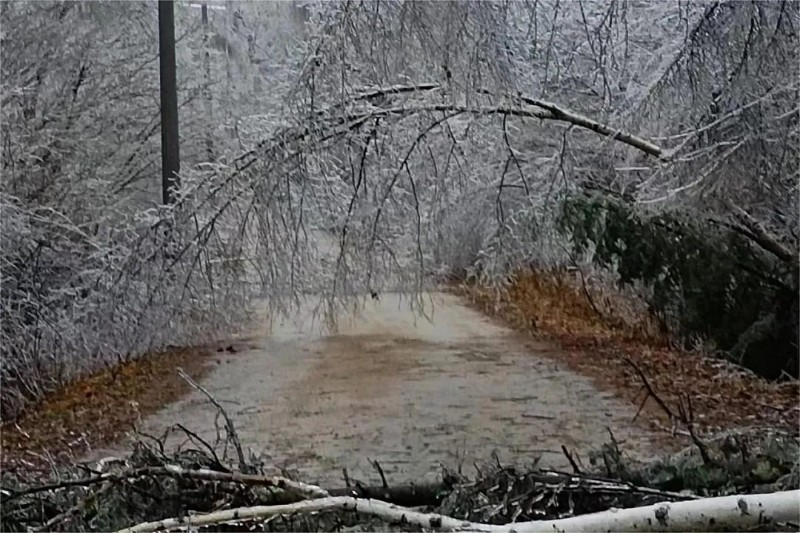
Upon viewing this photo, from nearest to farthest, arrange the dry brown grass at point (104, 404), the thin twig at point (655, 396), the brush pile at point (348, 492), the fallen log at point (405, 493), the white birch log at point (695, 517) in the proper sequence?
the white birch log at point (695, 517) < the brush pile at point (348, 492) < the fallen log at point (405, 493) < the dry brown grass at point (104, 404) < the thin twig at point (655, 396)

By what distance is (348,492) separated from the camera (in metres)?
1.31

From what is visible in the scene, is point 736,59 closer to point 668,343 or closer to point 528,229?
point 528,229

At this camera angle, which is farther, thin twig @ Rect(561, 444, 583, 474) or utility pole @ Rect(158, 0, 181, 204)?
utility pole @ Rect(158, 0, 181, 204)

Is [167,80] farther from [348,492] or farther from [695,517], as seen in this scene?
[695,517]

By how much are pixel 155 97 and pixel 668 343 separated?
4.20 feet

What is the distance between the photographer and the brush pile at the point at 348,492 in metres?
0.99

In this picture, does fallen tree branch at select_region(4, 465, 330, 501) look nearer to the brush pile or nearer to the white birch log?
the brush pile

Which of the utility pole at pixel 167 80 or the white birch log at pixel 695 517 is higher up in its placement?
the utility pole at pixel 167 80

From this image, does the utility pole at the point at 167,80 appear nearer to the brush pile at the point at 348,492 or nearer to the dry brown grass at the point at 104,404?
the dry brown grass at the point at 104,404

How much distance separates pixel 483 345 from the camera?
1.91 metres

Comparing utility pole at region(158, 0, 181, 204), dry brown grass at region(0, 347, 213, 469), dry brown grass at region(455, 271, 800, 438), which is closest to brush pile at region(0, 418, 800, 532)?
dry brown grass at region(0, 347, 213, 469)

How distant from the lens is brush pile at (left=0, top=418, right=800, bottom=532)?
991 mm

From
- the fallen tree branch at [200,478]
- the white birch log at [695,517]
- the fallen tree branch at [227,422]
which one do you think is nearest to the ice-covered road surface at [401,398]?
the fallen tree branch at [227,422]

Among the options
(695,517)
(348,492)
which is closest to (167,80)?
(348,492)
